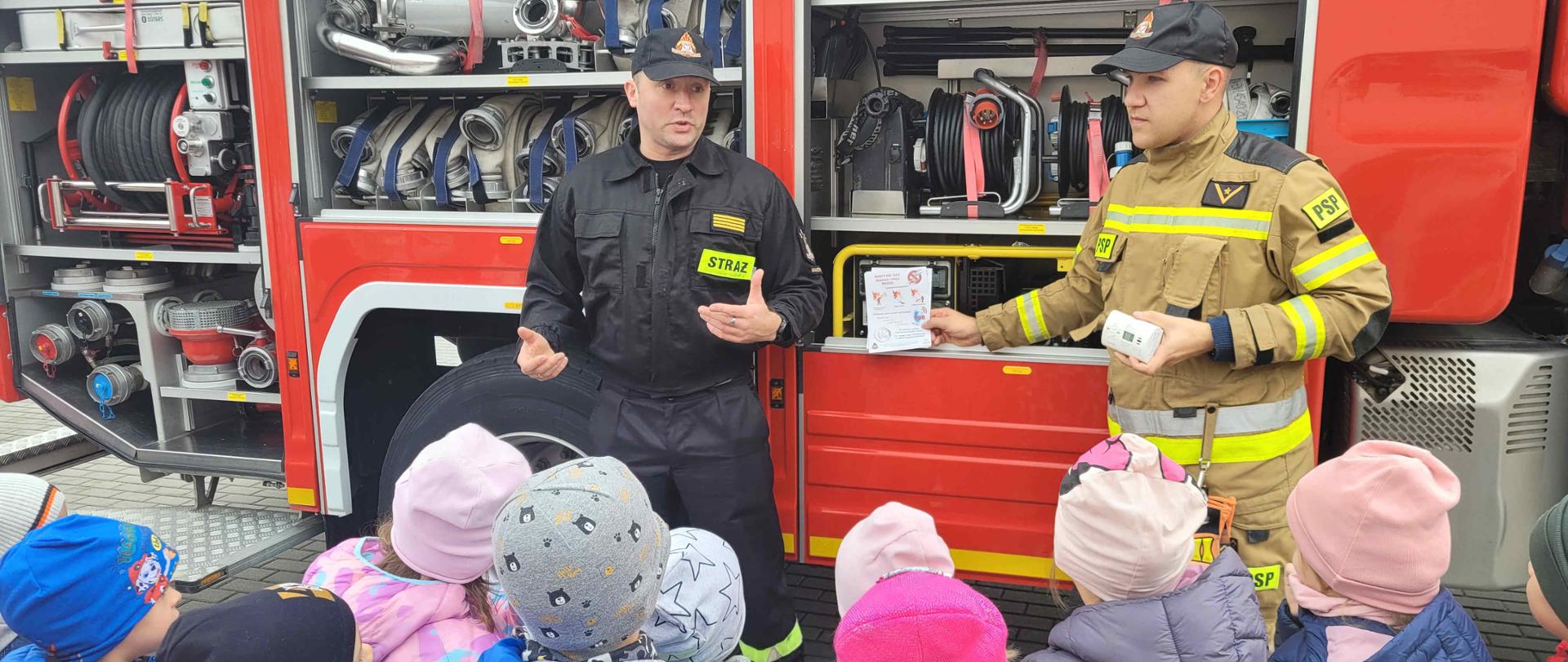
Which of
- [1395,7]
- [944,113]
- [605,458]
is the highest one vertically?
[1395,7]

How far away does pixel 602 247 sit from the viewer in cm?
300

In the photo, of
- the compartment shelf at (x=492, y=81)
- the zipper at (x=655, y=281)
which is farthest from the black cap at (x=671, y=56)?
the zipper at (x=655, y=281)

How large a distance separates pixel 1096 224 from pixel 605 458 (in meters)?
1.73

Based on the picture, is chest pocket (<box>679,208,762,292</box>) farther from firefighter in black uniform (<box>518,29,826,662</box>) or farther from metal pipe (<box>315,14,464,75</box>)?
metal pipe (<box>315,14,464,75</box>)

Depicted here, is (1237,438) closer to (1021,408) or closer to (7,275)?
(1021,408)

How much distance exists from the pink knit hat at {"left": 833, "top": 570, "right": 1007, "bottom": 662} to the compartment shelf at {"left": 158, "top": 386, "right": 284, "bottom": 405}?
3.19m

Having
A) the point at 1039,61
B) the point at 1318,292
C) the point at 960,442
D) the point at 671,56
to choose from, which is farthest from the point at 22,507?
the point at 1039,61

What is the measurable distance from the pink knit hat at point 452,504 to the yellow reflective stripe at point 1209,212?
5.36ft

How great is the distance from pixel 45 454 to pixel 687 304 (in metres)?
3.74

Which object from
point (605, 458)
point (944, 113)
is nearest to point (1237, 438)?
point (944, 113)

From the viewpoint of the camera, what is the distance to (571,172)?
3.12 metres

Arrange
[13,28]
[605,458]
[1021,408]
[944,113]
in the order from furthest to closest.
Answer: [13,28]
[944,113]
[1021,408]
[605,458]

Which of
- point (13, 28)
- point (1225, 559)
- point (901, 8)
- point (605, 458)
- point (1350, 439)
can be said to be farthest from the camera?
point (13, 28)

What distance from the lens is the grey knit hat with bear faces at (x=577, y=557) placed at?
1.40 meters
